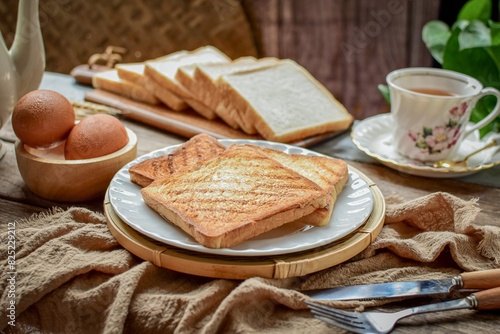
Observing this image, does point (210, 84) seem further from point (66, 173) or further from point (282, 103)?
point (66, 173)

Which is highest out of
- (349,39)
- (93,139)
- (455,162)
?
(93,139)

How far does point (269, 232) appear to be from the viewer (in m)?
1.01

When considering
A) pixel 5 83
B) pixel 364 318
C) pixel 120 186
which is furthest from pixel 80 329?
pixel 5 83

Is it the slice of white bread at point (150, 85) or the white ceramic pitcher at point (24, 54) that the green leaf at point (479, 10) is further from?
the white ceramic pitcher at point (24, 54)

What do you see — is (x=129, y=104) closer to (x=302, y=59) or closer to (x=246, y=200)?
(x=246, y=200)

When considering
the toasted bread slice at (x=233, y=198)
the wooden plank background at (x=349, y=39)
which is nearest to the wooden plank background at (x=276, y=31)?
the wooden plank background at (x=349, y=39)

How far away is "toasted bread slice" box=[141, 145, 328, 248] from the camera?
3.09 feet

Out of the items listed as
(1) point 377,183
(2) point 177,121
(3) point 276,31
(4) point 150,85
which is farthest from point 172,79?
(3) point 276,31

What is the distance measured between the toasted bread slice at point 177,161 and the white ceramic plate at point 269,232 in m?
0.03

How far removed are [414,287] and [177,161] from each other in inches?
21.6

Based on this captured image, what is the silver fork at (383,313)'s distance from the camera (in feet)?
2.70

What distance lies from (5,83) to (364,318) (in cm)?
97

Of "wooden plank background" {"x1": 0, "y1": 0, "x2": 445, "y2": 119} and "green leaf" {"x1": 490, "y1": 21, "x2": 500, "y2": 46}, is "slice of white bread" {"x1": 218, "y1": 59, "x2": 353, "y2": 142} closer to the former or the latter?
"green leaf" {"x1": 490, "y1": 21, "x2": 500, "y2": 46}

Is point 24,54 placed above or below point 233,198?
above
